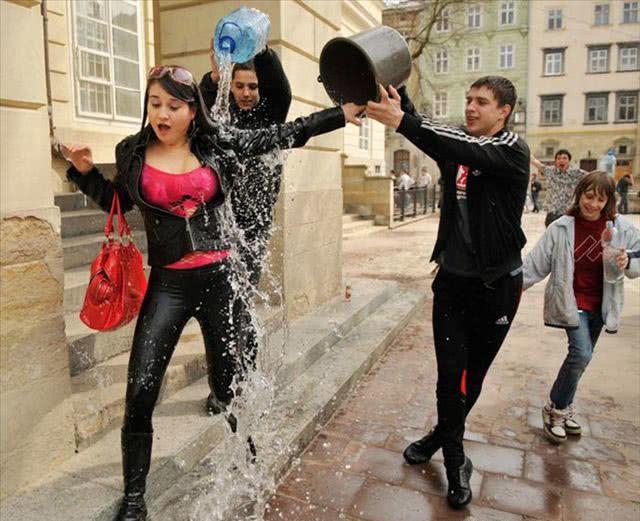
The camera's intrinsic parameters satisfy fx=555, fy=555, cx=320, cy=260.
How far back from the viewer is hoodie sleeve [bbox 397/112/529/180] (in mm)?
2490

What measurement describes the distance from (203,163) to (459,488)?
209 cm

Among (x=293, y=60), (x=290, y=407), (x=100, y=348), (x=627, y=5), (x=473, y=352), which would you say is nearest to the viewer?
(x=473, y=352)

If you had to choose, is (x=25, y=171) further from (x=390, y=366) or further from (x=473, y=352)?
(x=390, y=366)

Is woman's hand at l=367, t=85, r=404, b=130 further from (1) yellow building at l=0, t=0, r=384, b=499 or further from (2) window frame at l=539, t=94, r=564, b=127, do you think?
(2) window frame at l=539, t=94, r=564, b=127

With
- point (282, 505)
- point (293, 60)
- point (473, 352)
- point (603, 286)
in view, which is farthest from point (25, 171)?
point (603, 286)

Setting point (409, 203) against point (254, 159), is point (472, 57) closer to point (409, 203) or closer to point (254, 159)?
point (409, 203)

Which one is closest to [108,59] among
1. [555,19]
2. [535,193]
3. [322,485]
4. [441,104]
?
[322,485]

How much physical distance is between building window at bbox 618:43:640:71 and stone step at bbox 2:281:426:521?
45893 mm

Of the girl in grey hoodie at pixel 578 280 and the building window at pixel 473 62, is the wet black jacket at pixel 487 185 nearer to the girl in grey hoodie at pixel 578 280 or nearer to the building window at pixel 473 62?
the girl in grey hoodie at pixel 578 280

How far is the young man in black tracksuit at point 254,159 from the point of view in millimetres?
3033

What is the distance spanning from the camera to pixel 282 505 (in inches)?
114

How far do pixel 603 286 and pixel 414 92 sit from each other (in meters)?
25.4

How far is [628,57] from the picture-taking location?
137ft

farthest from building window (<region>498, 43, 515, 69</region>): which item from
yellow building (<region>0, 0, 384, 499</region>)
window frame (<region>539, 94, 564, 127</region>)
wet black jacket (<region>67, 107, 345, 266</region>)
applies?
wet black jacket (<region>67, 107, 345, 266</region>)
